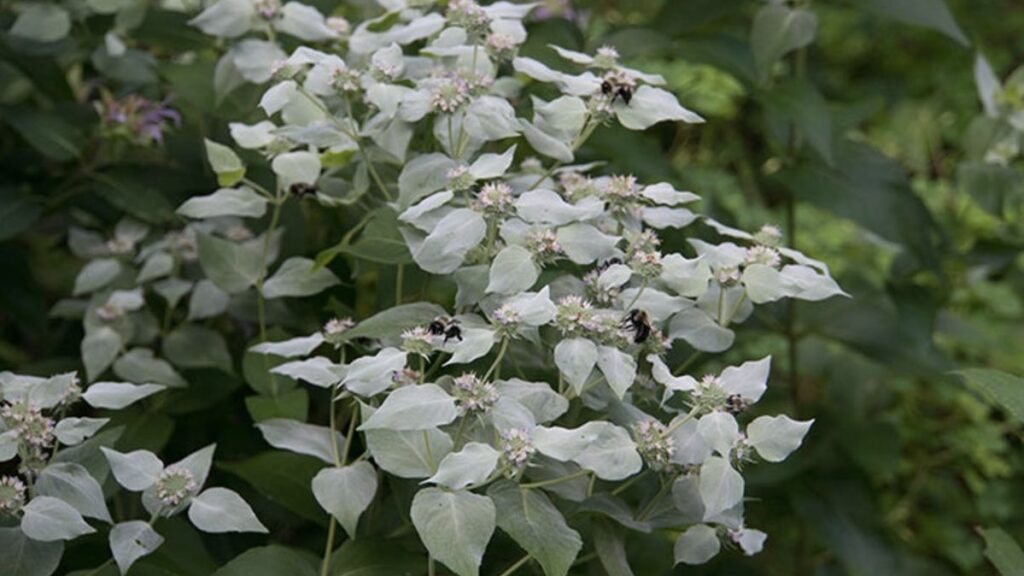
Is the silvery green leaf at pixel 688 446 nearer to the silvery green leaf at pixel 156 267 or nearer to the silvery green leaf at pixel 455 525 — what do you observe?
the silvery green leaf at pixel 455 525

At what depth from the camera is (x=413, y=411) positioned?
85cm

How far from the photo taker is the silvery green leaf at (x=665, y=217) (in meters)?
1.06

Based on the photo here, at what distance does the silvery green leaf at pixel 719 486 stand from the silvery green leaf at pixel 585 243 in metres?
0.17

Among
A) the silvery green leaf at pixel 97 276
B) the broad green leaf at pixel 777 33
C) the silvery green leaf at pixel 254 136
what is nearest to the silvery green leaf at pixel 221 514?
the silvery green leaf at pixel 254 136

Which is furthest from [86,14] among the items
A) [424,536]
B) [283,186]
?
[424,536]

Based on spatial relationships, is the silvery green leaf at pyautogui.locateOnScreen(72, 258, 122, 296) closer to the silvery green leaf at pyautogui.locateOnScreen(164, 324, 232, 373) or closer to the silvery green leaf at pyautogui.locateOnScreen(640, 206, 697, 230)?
the silvery green leaf at pyautogui.locateOnScreen(164, 324, 232, 373)

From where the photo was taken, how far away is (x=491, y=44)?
1.09m

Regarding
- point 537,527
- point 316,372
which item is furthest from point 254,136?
point 537,527

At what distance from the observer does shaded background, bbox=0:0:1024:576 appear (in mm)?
1349

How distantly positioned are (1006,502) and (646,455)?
4.09 ft

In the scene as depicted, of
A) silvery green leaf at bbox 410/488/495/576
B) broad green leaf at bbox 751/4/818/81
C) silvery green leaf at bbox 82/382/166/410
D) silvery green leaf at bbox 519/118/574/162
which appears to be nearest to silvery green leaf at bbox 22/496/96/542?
silvery green leaf at bbox 82/382/166/410

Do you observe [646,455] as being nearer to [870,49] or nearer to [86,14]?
[86,14]

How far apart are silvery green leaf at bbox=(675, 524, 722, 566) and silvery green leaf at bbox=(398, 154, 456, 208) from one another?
1.06ft

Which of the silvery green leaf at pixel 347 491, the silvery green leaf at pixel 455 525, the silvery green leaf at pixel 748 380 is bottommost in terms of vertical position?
the silvery green leaf at pixel 347 491
